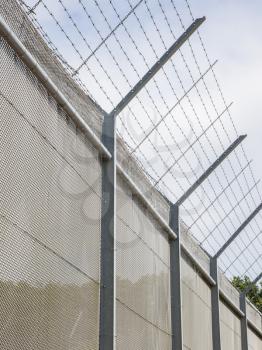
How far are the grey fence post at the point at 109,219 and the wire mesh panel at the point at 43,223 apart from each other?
16 cm

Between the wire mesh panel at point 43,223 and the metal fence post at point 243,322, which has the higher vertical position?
the metal fence post at point 243,322

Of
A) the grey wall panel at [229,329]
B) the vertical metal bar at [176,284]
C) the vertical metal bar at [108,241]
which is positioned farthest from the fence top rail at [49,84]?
the grey wall panel at [229,329]

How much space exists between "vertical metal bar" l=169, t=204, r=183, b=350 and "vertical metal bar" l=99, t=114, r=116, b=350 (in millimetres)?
3904

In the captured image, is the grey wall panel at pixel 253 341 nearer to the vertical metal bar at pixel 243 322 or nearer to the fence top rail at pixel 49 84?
the vertical metal bar at pixel 243 322

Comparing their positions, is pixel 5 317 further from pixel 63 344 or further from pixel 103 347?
pixel 103 347

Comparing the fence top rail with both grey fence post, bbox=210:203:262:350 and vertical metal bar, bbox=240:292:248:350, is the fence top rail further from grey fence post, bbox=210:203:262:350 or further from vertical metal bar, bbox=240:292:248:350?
vertical metal bar, bbox=240:292:248:350

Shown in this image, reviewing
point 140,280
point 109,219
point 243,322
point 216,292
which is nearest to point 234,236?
point 216,292

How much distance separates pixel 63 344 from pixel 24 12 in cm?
314

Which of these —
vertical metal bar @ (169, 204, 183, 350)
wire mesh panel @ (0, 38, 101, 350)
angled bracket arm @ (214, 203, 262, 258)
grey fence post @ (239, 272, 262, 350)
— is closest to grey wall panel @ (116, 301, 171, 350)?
vertical metal bar @ (169, 204, 183, 350)

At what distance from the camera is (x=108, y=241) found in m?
8.91

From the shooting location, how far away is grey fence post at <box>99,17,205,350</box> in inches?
335

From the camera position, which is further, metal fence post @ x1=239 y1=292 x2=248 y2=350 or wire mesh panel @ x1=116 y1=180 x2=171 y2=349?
metal fence post @ x1=239 y1=292 x2=248 y2=350

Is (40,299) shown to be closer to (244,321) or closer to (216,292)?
(216,292)

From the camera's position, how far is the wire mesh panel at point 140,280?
955 centimetres
